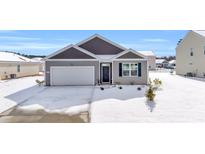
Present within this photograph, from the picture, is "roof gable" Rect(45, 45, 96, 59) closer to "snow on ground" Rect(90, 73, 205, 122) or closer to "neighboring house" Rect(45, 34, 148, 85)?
"neighboring house" Rect(45, 34, 148, 85)

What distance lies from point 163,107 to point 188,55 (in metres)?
23.9

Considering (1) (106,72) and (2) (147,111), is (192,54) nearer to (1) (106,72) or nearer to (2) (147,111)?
(1) (106,72)

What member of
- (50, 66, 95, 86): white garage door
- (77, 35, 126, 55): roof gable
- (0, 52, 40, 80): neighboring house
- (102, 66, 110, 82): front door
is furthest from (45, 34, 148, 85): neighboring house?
(0, 52, 40, 80): neighboring house

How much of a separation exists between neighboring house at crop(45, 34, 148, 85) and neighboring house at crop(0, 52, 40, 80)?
9112 mm

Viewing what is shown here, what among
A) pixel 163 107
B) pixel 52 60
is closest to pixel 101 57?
pixel 52 60

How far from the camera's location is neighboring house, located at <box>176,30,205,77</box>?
2770 centimetres

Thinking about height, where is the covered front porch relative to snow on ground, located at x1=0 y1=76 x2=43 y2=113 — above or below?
above

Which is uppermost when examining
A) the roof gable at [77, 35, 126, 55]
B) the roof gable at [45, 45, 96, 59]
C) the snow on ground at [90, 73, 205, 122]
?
the roof gable at [77, 35, 126, 55]

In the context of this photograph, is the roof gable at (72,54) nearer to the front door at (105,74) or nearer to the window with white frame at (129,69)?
the front door at (105,74)

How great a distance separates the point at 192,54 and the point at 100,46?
16056 millimetres

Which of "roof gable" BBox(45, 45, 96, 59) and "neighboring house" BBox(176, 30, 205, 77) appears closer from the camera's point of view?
"roof gable" BBox(45, 45, 96, 59)
